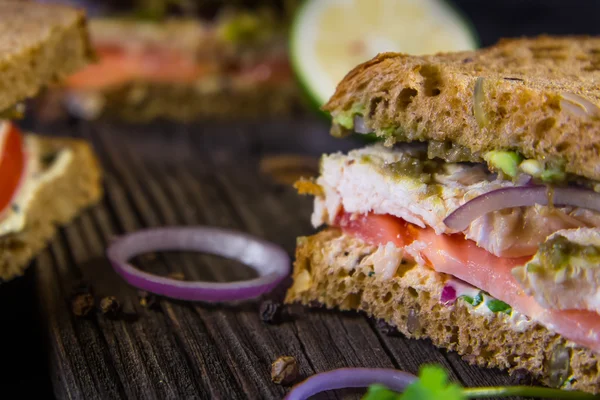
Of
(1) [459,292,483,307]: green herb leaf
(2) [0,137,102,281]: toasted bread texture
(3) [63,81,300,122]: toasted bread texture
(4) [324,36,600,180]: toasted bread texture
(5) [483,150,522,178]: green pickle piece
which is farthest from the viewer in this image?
(3) [63,81,300,122]: toasted bread texture

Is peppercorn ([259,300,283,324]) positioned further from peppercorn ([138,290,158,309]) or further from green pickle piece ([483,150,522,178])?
green pickle piece ([483,150,522,178])

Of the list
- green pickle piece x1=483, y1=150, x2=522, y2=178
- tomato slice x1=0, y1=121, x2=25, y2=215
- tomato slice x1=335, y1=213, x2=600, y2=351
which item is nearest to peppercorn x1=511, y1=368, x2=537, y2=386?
tomato slice x1=335, y1=213, x2=600, y2=351

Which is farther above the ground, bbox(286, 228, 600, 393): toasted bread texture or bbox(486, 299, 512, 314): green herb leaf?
bbox(486, 299, 512, 314): green herb leaf

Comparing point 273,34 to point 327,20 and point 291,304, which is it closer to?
point 327,20

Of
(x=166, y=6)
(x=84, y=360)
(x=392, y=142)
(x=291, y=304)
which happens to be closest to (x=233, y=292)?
(x=291, y=304)

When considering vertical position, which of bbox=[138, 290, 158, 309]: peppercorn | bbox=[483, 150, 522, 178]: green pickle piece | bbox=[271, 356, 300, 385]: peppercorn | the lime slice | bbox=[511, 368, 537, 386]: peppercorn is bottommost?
bbox=[511, 368, 537, 386]: peppercorn

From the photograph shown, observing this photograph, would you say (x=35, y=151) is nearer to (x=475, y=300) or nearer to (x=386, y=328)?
(x=386, y=328)
